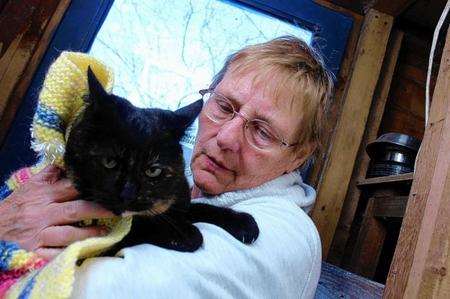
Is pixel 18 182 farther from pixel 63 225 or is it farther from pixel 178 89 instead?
pixel 178 89

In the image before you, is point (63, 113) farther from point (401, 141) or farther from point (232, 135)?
point (401, 141)

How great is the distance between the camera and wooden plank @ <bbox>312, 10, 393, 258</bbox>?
1697 mm

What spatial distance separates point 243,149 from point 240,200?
0.48 feet

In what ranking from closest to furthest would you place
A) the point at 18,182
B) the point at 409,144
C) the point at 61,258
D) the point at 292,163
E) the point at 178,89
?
the point at 61,258, the point at 18,182, the point at 292,163, the point at 409,144, the point at 178,89

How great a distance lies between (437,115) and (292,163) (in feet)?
1.37

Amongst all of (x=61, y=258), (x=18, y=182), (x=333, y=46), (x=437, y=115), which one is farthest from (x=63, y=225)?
(x=333, y=46)

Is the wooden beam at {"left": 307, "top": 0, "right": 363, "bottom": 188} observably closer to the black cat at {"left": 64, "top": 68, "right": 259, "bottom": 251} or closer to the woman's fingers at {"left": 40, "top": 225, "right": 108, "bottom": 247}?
the black cat at {"left": 64, "top": 68, "right": 259, "bottom": 251}

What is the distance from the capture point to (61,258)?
1.92 ft

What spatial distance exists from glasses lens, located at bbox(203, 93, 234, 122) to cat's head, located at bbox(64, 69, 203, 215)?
0.84ft

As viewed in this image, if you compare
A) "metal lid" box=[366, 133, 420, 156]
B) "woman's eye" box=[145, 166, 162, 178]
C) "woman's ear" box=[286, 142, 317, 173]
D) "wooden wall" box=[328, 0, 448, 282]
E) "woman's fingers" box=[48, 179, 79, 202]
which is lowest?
"woman's fingers" box=[48, 179, 79, 202]

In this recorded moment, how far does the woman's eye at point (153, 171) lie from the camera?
33.1 inches

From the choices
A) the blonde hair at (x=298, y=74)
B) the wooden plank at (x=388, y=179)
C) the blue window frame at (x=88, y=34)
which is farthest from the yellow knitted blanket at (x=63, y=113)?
the wooden plank at (x=388, y=179)

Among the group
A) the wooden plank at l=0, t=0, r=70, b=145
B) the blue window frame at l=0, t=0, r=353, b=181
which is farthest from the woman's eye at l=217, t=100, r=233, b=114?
the wooden plank at l=0, t=0, r=70, b=145

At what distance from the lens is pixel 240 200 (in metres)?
1.01
